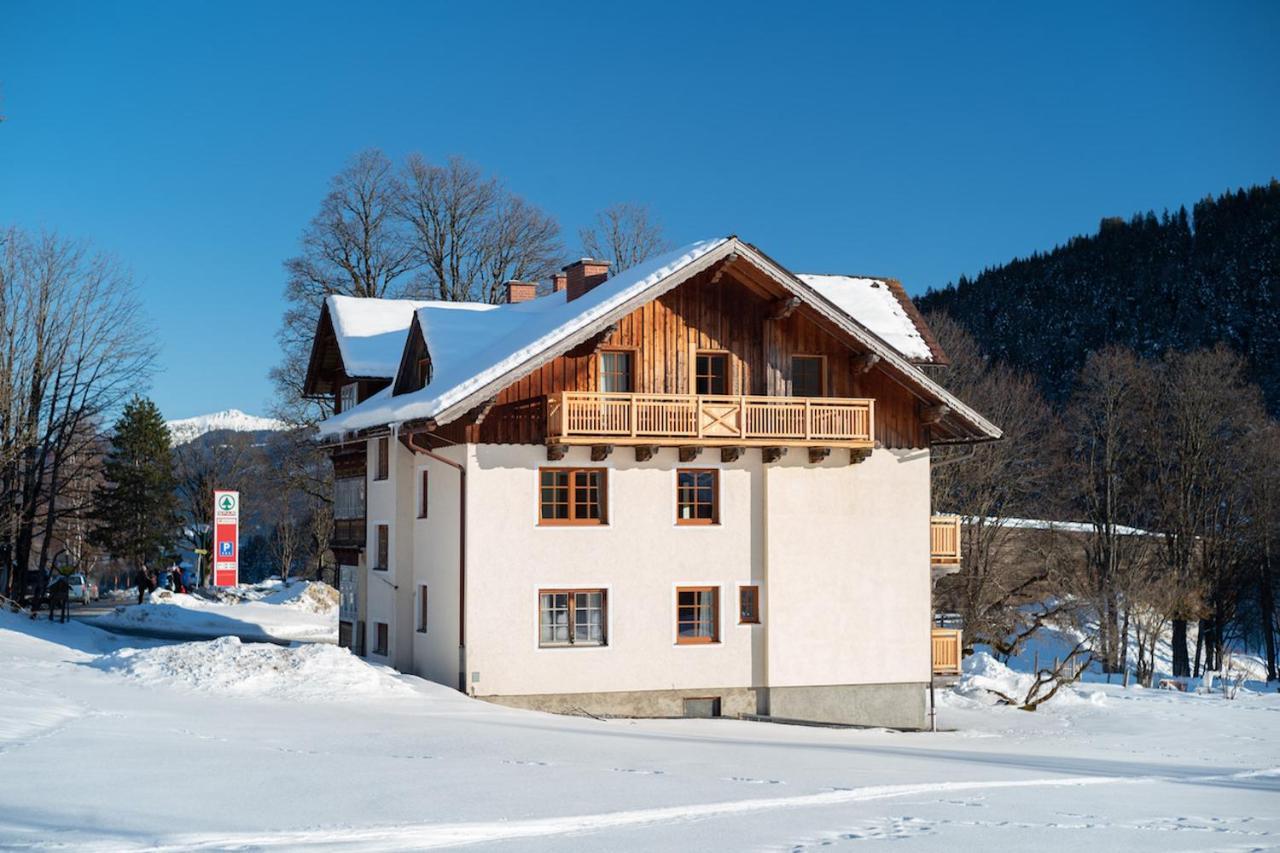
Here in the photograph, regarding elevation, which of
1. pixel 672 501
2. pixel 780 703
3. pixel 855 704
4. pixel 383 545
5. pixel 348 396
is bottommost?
pixel 855 704

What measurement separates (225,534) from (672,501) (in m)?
22.9

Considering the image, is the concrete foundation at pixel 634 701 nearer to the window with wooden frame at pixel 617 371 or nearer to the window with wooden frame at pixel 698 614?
the window with wooden frame at pixel 698 614

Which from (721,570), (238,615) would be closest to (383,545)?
(721,570)

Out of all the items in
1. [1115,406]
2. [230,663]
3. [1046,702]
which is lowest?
[1046,702]

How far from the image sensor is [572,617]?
26.4m

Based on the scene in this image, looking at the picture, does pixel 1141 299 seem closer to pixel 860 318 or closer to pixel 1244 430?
pixel 1244 430

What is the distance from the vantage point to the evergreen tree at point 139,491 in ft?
218

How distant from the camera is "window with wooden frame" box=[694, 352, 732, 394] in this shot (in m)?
27.7

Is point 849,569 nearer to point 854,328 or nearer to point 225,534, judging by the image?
point 854,328

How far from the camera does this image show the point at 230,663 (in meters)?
22.5

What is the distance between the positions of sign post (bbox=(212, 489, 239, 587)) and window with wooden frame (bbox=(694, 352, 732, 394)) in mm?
21480

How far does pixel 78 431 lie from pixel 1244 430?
44.2 meters

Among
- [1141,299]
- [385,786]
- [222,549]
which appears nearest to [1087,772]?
[385,786]

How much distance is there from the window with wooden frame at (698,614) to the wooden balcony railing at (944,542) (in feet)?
19.1
